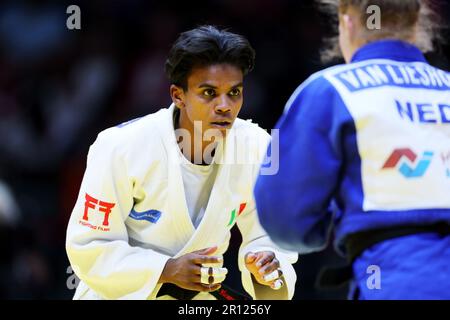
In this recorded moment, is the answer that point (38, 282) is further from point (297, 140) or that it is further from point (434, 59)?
point (297, 140)

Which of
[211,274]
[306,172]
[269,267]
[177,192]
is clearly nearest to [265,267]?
[269,267]

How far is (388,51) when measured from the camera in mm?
2438

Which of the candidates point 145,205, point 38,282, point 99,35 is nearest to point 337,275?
point 145,205

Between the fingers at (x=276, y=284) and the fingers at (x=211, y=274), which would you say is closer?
the fingers at (x=211, y=274)

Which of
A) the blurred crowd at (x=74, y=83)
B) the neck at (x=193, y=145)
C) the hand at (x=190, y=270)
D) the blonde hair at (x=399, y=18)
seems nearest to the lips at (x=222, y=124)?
the neck at (x=193, y=145)

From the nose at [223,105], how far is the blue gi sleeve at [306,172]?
2.76 feet

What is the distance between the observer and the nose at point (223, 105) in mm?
3216

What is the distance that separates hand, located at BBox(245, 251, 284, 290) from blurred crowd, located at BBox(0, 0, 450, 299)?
7.26 feet

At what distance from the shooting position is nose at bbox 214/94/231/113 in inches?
127

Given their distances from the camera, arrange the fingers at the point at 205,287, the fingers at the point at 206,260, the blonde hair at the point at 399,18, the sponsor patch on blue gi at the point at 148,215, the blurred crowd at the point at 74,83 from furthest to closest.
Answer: the blurred crowd at the point at 74,83, the sponsor patch on blue gi at the point at 148,215, the fingers at the point at 205,287, the fingers at the point at 206,260, the blonde hair at the point at 399,18

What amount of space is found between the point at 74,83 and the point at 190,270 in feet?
11.9

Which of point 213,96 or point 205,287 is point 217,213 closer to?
point 205,287

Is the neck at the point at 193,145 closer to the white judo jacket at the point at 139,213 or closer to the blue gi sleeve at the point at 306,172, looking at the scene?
the white judo jacket at the point at 139,213

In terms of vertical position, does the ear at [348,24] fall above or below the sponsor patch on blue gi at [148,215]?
above
